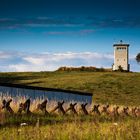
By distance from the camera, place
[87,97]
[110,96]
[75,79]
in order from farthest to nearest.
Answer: [75,79], [110,96], [87,97]

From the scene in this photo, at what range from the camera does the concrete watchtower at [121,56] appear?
12975 centimetres

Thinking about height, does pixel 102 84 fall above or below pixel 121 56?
below

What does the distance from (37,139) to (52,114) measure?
10.3 meters

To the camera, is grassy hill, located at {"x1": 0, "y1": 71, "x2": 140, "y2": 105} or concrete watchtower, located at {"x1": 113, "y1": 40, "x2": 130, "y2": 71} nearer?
grassy hill, located at {"x1": 0, "y1": 71, "x2": 140, "y2": 105}

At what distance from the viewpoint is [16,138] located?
29.1 feet

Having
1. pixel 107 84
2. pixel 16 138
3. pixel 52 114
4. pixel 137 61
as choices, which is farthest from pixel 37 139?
pixel 137 61

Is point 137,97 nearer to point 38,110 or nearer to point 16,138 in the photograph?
point 38,110

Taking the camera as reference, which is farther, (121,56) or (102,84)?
(121,56)

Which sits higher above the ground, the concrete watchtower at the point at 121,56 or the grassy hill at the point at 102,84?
the concrete watchtower at the point at 121,56

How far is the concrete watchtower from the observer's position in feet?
426

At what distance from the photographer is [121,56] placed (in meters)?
132

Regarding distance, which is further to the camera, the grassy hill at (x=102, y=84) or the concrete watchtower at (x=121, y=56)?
the concrete watchtower at (x=121, y=56)

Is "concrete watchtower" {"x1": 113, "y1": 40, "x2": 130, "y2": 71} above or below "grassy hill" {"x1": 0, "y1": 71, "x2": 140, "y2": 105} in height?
above

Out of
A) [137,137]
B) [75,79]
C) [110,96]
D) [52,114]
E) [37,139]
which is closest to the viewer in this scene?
[37,139]
